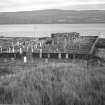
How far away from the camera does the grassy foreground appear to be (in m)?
6.06

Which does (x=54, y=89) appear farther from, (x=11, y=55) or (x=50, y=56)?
(x=11, y=55)

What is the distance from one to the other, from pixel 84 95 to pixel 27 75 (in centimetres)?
306

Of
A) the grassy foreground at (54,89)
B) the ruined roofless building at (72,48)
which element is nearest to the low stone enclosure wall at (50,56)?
the ruined roofless building at (72,48)

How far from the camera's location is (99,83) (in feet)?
23.9

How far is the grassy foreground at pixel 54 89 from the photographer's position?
239 inches

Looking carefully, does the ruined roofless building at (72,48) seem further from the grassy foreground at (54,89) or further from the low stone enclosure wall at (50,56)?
the grassy foreground at (54,89)

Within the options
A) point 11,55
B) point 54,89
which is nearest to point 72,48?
point 11,55

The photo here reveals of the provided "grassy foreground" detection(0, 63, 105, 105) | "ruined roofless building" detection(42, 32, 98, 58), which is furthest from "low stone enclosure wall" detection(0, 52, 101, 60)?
"grassy foreground" detection(0, 63, 105, 105)

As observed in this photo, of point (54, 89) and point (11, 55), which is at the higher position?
point (54, 89)

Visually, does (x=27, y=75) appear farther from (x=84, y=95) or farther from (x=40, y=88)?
(x=84, y=95)

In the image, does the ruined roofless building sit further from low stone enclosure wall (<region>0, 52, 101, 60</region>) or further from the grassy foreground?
the grassy foreground

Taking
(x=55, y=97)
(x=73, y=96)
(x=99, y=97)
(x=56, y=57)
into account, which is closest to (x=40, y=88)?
(x=55, y=97)

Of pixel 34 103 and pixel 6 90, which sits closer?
pixel 34 103

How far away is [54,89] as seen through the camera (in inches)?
269
